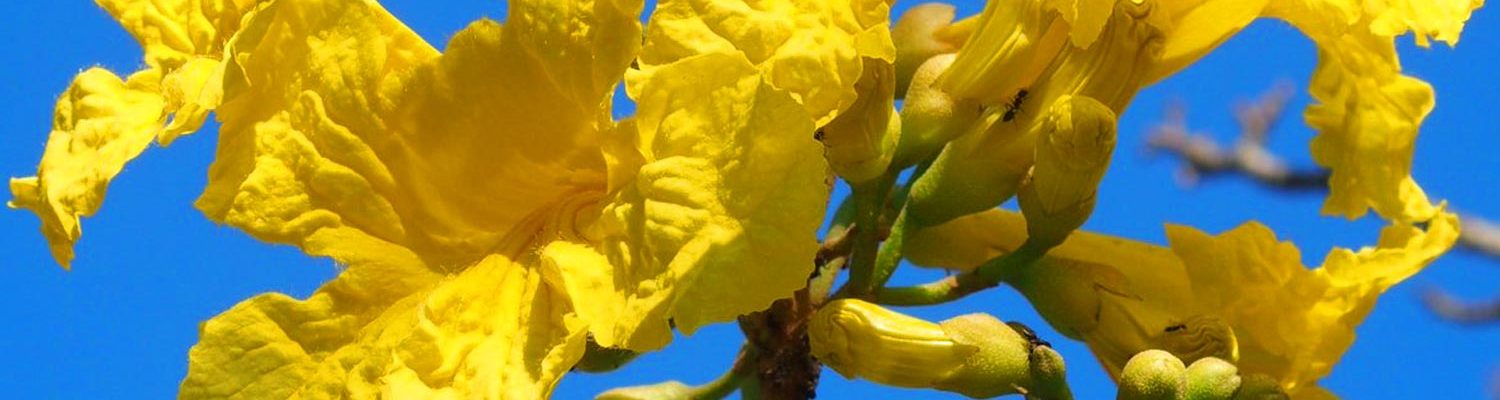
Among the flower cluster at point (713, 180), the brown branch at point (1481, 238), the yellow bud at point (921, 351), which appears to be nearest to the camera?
the flower cluster at point (713, 180)

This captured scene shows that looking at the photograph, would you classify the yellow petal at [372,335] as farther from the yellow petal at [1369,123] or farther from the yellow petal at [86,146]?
the yellow petal at [1369,123]

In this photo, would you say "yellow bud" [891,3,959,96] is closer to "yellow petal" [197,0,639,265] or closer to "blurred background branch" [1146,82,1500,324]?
"yellow petal" [197,0,639,265]

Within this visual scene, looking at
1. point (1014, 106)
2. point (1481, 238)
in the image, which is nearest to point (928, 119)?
point (1014, 106)

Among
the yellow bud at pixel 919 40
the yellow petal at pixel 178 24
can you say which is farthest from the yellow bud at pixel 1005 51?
the yellow petal at pixel 178 24

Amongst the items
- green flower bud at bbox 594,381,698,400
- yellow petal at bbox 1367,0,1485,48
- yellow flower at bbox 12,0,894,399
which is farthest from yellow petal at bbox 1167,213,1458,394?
yellow flower at bbox 12,0,894,399

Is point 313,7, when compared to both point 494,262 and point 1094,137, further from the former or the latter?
point 1094,137

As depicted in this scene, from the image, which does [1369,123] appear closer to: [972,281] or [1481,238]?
[972,281]
